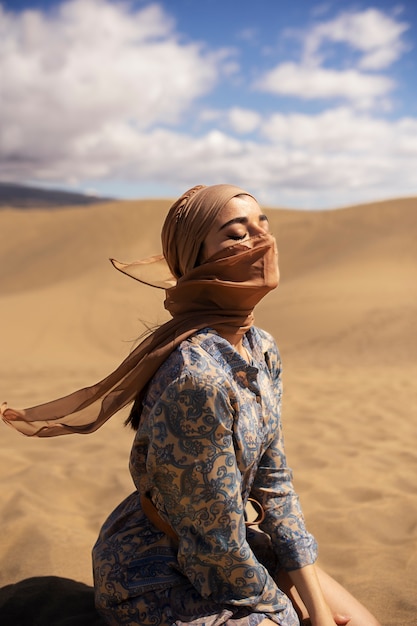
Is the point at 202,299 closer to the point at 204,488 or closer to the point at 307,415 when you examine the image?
the point at 204,488

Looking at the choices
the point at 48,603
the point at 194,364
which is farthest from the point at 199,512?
the point at 48,603

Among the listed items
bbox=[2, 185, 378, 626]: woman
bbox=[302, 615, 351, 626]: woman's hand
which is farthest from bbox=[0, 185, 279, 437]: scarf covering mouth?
bbox=[302, 615, 351, 626]: woman's hand

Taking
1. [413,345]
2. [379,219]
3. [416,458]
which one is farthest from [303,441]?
[379,219]

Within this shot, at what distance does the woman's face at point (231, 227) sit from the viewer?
2047 millimetres

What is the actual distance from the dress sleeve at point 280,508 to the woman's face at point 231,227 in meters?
0.47

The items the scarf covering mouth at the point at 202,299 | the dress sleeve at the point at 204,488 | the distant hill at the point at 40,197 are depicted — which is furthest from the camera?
the distant hill at the point at 40,197

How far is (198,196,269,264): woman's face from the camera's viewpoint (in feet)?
6.72

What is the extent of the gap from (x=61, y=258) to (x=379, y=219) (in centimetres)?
1088

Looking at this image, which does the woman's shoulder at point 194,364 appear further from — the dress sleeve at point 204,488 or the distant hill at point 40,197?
the distant hill at point 40,197

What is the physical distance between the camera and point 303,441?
5.26 m

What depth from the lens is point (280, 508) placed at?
7.36ft

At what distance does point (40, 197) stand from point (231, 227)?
7753 centimetres

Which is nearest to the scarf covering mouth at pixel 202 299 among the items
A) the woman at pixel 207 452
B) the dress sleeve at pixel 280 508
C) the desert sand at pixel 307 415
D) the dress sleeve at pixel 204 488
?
the woman at pixel 207 452

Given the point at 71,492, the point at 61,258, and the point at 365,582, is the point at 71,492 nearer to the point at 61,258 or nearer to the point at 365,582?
the point at 365,582
